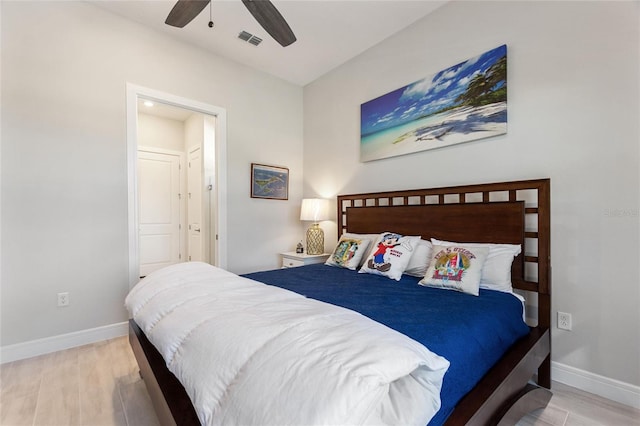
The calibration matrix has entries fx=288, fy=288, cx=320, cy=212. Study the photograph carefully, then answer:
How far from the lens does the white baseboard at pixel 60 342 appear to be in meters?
A: 2.25

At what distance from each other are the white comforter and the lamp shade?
2.33 meters

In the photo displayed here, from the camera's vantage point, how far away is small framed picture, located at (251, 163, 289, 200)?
371cm

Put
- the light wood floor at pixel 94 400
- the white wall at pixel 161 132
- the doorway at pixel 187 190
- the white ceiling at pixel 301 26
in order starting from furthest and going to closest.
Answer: the white wall at pixel 161 132
the doorway at pixel 187 190
the white ceiling at pixel 301 26
the light wood floor at pixel 94 400

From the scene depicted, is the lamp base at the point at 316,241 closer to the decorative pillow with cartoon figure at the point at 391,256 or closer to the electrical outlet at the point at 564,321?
the decorative pillow with cartoon figure at the point at 391,256

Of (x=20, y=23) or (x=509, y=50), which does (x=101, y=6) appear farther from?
(x=509, y=50)

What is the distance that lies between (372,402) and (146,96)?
130 inches

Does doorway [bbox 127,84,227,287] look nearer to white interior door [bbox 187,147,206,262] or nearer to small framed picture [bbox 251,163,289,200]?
white interior door [bbox 187,147,206,262]

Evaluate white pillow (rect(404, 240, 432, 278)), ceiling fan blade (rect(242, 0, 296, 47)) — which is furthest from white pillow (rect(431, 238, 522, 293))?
ceiling fan blade (rect(242, 0, 296, 47))

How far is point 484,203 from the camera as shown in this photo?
2.25 meters

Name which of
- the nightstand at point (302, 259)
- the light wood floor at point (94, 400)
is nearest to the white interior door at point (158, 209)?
the nightstand at point (302, 259)

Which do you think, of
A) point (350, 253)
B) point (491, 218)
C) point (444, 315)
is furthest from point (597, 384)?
point (350, 253)

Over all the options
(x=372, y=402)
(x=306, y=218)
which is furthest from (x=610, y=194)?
(x=306, y=218)

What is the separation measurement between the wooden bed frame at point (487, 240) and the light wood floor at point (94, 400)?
13 cm

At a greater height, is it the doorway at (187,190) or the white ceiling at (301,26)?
the white ceiling at (301,26)
